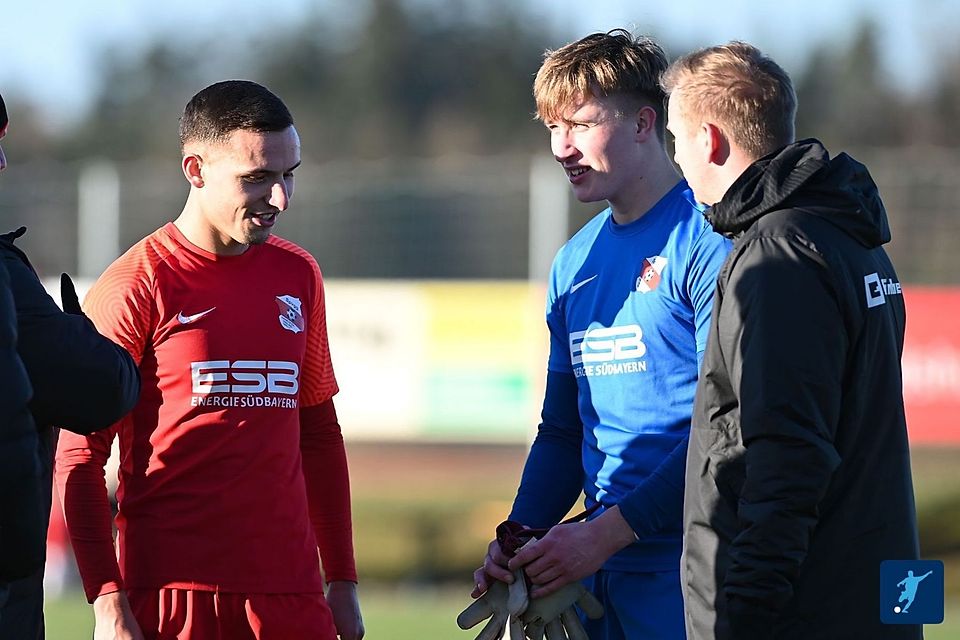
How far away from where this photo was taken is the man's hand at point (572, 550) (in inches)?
132

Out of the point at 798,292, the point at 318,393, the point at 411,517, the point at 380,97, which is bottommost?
the point at 411,517

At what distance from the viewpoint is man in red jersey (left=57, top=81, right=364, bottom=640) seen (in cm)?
334

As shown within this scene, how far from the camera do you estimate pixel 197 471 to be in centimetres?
338

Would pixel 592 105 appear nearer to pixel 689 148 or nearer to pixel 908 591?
pixel 689 148

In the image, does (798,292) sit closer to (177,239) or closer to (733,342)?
(733,342)

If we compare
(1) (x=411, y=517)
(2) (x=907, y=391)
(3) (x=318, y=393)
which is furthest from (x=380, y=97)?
(3) (x=318, y=393)

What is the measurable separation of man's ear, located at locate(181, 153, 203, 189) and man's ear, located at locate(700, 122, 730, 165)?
1.27 metres

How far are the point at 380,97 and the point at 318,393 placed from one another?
33492 millimetres

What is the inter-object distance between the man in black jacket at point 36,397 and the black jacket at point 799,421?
123cm

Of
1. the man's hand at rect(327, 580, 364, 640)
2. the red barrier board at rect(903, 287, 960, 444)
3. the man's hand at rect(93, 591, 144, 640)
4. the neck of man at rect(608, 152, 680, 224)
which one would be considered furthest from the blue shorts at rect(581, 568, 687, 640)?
the red barrier board at rect(903, 287, 960, 444)

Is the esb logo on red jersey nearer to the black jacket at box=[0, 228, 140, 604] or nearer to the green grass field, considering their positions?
the black jacket at box=[0, 228, 140, 604]

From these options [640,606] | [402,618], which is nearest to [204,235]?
[640,606]

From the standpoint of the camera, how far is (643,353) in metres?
3.44

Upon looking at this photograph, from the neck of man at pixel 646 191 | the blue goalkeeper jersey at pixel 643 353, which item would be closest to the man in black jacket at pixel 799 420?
the blue goalkeeper jersey at pixel 643 353
